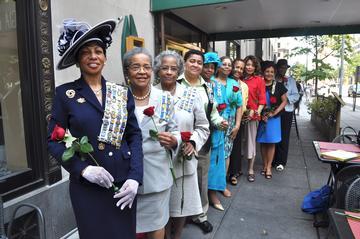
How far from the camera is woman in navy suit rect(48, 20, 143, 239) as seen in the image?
1581 mm

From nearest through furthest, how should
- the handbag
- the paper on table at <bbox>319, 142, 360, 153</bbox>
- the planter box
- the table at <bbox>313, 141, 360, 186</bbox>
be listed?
the table at <bbox>313, 141, 360, 186</bbox> → the paper on table at <bbox>319, 142, 360, 153</bbox> → the handbag → the planter box

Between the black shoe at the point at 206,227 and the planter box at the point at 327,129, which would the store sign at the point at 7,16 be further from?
the planter box at the point at 327,129

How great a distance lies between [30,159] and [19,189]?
296mm

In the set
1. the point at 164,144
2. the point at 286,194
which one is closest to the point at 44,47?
the point at 164,144

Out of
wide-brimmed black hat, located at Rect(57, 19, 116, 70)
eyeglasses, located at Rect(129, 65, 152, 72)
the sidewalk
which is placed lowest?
the sidewalk

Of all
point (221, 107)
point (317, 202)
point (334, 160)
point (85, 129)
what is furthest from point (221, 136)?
point (85, 129)

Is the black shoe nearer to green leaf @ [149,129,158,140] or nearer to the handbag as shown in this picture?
the handbag

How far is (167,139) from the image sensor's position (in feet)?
6.56

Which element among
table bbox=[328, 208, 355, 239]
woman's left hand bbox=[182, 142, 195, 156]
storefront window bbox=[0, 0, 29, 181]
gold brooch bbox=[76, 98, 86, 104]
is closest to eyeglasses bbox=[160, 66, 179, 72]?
woman's left hand bbox=[182, 142, 195, 156]

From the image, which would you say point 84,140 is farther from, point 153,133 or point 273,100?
point 273,100

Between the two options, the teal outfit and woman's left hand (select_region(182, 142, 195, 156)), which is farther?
the teal outfit

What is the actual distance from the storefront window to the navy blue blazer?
1190mm

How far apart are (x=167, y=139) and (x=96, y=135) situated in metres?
0.53

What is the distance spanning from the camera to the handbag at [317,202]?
340 centimetres
